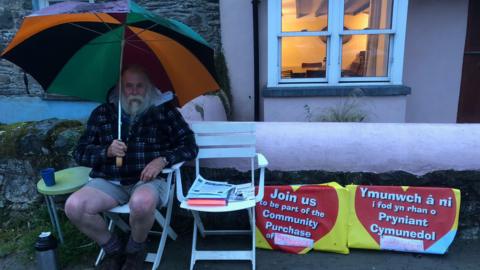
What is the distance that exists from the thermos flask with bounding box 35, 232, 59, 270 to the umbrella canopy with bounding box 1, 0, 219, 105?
3.13ft

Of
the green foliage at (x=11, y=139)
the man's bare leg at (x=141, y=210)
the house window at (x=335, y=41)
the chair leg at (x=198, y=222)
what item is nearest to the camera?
the man's bare leg at (x=141, y=210)

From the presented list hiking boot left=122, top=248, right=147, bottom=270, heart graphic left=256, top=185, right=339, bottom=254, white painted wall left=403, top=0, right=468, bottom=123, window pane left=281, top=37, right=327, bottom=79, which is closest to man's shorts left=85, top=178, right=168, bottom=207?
hiking boot left=122, top=248, right=147, bottom=270

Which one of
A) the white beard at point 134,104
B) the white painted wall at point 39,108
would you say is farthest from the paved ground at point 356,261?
the white painted wall at point 39,108

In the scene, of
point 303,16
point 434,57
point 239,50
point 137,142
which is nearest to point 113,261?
point 137,142

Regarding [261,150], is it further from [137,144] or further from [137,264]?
[137,264]

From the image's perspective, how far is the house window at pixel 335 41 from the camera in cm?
487

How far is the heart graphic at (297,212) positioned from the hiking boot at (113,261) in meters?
0.97

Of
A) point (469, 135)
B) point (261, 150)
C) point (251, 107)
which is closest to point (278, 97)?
point (251, 107)

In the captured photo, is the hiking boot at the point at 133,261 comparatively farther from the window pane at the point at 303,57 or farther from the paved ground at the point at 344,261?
the window pane at the point at 303,57

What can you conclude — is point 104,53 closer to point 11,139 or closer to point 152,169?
point 152,169

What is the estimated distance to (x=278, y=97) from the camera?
500cm

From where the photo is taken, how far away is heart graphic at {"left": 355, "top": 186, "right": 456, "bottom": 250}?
271 cm

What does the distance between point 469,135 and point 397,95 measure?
217 cm

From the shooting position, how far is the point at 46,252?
99.5 inches
